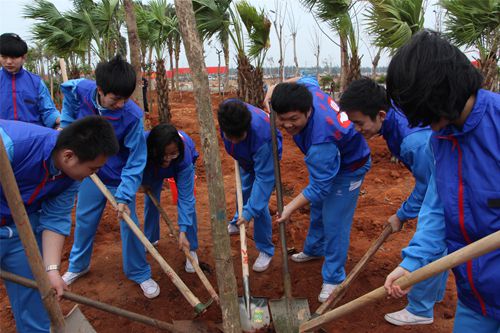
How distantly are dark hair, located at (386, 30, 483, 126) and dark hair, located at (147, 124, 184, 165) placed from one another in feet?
6.34

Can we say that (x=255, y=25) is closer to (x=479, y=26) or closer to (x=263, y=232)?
(x=479, y=26)

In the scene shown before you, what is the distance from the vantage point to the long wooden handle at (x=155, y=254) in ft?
8.70

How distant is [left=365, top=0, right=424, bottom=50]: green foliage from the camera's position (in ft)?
19.9

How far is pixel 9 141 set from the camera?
1.83 metres

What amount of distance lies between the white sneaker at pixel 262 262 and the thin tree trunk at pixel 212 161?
1449 mm

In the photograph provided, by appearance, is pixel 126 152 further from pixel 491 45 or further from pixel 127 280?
pixel 491 45

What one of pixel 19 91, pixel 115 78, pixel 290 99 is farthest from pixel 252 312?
pixel 19 91

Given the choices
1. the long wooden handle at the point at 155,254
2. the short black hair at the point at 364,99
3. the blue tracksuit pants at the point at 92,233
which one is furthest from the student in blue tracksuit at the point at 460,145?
the blue tracksuit pants at the point at 92,233

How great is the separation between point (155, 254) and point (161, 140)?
832mm

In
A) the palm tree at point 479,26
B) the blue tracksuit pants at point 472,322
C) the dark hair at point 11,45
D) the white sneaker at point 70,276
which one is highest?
the palm tree at point 479,26

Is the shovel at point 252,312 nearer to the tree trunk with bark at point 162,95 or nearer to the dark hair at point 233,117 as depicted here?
the dark hair at point 233,117

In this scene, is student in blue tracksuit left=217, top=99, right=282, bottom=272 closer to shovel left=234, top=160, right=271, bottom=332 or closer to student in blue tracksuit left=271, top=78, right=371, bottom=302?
student in blue tracksuit left=271, top=78, right=371, bottom=302

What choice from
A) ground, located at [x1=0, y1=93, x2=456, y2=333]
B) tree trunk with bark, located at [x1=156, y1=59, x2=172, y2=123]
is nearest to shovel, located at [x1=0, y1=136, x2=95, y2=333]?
ground, located at [x1=0, y1=93, x2=456, y2=333]

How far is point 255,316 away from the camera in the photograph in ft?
9.46
